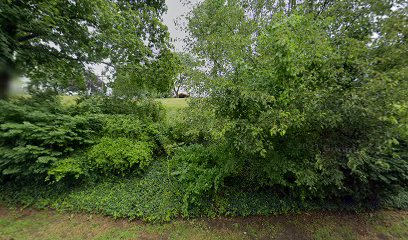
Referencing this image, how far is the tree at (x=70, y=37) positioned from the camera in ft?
13.5

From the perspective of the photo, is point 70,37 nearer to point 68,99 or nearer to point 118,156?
point 68,99

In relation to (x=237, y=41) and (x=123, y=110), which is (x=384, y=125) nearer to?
(x=237, y=41)

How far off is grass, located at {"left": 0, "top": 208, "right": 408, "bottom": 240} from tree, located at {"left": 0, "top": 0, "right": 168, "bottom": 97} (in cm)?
339

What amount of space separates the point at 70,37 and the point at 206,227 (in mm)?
6303

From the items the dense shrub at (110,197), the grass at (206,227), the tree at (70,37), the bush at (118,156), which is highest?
the tree at (70,37)

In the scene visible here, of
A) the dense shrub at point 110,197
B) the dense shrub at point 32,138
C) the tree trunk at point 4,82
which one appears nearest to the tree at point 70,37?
the tree trunk at point 4,82

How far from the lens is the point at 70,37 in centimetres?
505

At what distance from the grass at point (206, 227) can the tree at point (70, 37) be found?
3394 mm

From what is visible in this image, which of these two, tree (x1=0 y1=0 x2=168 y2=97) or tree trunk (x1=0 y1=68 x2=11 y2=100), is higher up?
tree (x1=0 y1=0 x2=168 y2=97)

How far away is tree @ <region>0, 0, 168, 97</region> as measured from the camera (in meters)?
4.12

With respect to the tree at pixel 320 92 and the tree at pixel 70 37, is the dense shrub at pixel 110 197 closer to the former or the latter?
the tree at pixel 320 92

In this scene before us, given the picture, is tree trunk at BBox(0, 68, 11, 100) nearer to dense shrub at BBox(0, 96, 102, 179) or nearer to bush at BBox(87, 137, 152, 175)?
dense shrub at BBox(0, 96, 102, 179)

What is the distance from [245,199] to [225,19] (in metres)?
4.49

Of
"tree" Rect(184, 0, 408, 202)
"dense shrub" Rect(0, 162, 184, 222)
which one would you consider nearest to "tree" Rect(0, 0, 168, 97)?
"dense shrub" Rect(0, 162, 184, 222)
